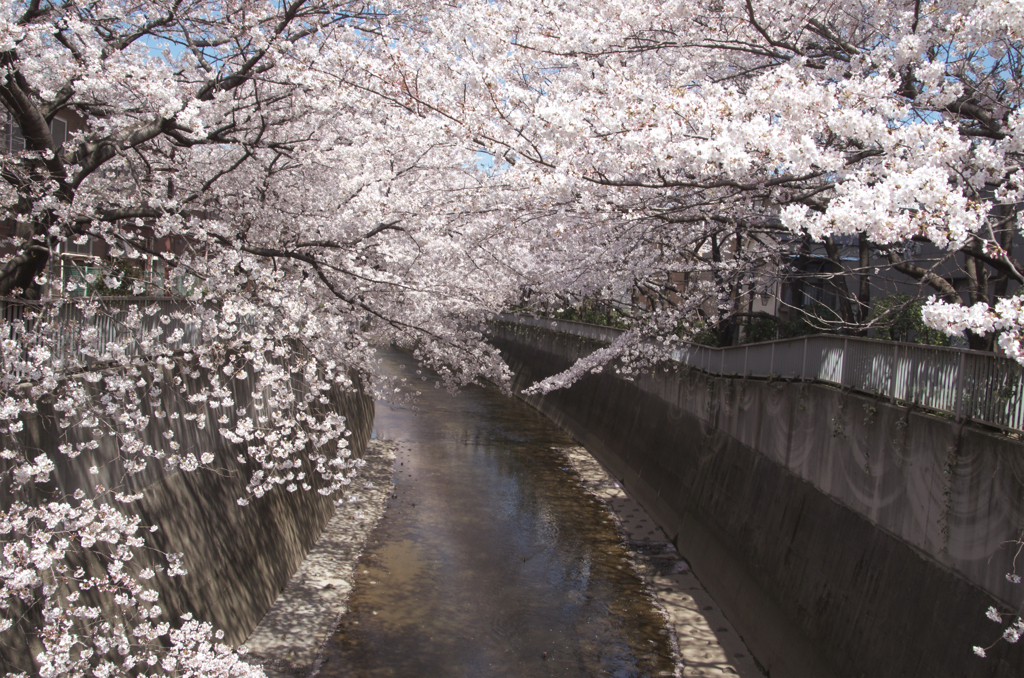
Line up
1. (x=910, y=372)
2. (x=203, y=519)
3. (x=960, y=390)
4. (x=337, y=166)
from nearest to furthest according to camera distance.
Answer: (x=960, y=390) → (x=910, y=372) → (x=203, y=519) → (x=337, y=166)

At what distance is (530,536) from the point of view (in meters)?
14.8

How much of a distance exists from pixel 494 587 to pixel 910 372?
738 centimetres

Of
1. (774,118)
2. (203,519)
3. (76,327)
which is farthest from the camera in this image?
(774,118)

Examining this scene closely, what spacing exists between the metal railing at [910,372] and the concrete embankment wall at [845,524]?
192 millimetres

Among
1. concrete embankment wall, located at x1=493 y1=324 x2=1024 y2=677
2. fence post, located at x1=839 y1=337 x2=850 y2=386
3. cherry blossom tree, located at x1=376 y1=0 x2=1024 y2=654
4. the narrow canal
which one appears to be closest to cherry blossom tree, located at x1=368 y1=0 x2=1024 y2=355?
cherry blossom tree, located at x1=376 y1=0 x2=1024 y2=654

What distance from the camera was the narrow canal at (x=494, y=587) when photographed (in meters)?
9.84

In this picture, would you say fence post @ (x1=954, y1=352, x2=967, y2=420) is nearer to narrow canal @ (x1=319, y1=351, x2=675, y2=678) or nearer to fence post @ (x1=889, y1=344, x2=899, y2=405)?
fence post @ (x1=889, y1=344, x2=899, y2=405)

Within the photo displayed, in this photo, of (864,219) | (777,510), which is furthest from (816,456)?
(864,219)

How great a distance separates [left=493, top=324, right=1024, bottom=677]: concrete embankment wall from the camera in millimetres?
6129

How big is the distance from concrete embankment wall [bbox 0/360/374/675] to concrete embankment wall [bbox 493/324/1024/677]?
685 cm

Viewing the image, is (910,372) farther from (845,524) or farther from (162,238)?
(162,238)

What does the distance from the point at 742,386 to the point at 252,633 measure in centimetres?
887

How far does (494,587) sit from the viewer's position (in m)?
12.2

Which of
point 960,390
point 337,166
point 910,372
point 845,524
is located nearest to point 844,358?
point 910,372
